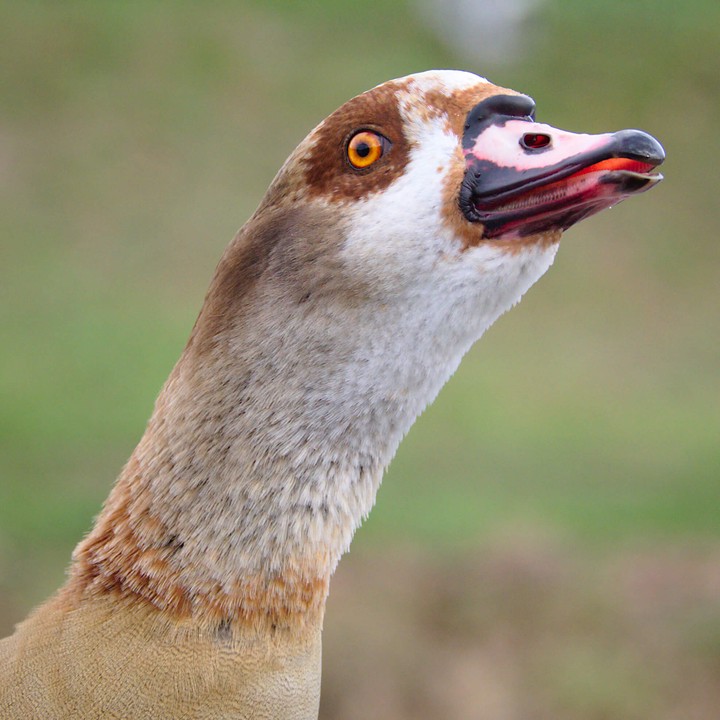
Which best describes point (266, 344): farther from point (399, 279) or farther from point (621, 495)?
point (621, 495)

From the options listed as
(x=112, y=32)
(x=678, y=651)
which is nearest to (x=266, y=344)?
(x=678, y=651)

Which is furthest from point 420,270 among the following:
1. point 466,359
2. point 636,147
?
point 466,359

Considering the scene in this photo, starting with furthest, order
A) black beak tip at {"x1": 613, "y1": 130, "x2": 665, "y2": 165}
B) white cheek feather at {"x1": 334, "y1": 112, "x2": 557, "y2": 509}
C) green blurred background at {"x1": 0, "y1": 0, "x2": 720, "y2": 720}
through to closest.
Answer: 1. green blurred background at {"x1": 0, "y1": 0, "x2": 720, "y2": 720}
2. white cheek feather at {"x1": 334, "y1": 112, "x2": 557, "y2": 509}
3. black beak tip at {"x1": 613, "y1": 130, "x2": 665, "y2": 165}

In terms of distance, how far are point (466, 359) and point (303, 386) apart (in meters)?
8.89

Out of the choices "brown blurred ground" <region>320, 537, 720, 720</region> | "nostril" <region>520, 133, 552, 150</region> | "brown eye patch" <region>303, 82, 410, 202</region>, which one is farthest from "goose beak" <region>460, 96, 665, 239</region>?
"brown blurred ground" <region>320, 537, 720, 720</region>

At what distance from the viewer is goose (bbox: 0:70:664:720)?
7.52 feet

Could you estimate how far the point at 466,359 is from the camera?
11195mm

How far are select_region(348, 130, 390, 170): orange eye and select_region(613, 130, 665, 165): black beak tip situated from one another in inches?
20.2

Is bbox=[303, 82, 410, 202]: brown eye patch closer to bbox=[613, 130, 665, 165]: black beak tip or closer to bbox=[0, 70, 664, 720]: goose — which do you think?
bbox=[0, 70, 664, 720]: goose

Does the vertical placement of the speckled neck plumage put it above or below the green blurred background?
below

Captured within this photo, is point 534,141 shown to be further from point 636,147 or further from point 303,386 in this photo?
point 303,386

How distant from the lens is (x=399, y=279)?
7.68 feet

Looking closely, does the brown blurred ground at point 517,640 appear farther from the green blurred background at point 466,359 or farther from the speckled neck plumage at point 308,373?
the speckled neck plumage at point 308,373

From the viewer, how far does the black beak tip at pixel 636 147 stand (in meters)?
2.21
